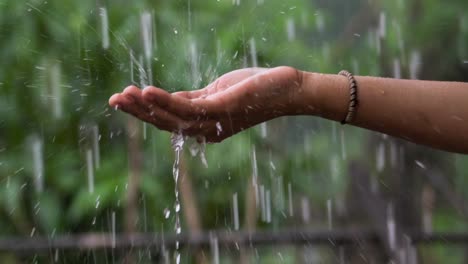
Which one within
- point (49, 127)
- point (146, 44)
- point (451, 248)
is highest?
point (146, 44)

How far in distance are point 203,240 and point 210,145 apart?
Answer: 613mm

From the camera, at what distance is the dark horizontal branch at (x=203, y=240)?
2.03 m

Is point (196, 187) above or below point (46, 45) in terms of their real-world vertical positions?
below

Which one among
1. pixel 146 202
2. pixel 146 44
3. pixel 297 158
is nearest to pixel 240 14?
pixel 146 44

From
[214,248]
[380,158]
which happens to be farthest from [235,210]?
[214,248]

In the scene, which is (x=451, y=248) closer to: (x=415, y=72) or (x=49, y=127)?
(x=415, y=72)

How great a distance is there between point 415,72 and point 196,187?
86 centimetres

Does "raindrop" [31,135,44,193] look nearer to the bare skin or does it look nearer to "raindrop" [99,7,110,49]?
"raindrop" [99,7,110,49]

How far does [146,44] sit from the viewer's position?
8.46ft

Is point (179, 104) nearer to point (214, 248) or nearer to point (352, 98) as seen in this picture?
point (352, 98)

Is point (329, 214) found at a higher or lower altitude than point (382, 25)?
lower

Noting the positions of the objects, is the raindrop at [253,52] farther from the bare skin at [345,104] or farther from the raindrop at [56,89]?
the bare skin at [345,104]

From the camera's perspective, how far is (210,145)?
8.71ft

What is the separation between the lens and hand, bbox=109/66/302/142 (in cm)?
117
